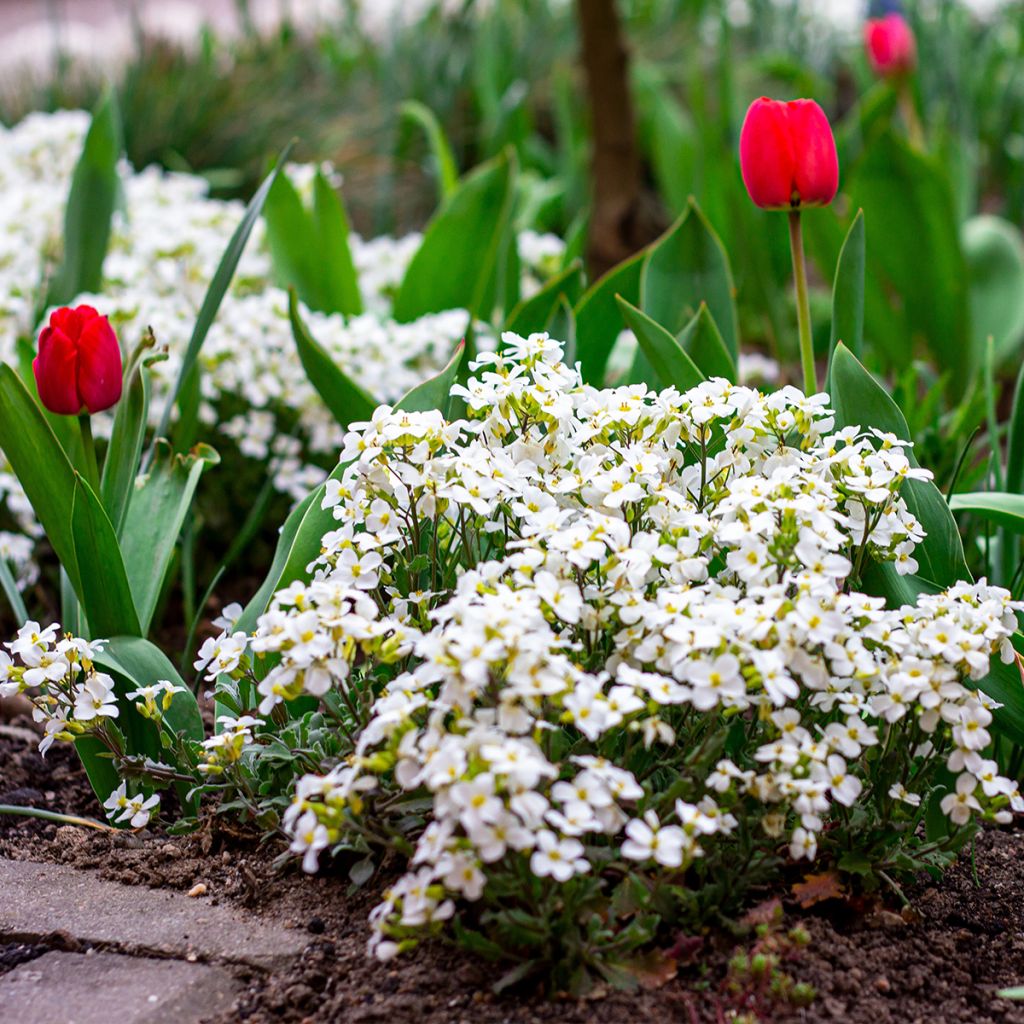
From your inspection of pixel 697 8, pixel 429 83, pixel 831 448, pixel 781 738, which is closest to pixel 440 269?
pixel 831 448

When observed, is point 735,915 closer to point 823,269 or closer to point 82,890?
point 82,890

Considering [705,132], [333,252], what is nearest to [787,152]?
[333,252]

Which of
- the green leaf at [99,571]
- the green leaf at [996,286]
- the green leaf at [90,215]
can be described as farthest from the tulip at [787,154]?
the green leaf at [996,286]

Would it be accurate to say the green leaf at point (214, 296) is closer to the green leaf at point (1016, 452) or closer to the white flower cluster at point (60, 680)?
the white flower cluster at point (60, 680)

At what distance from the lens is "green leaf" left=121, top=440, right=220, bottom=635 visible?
1672 millimetres

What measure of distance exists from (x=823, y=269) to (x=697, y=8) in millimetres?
4465

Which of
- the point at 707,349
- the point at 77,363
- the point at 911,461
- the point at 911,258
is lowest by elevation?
the point at 911,258

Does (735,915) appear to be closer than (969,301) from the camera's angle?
Yes

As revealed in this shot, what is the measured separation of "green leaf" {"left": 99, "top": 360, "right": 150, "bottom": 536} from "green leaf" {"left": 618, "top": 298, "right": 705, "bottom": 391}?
65cm

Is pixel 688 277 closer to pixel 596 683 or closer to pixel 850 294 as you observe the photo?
pixel 850 294

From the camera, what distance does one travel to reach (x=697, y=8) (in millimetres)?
7000

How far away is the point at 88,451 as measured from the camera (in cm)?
169

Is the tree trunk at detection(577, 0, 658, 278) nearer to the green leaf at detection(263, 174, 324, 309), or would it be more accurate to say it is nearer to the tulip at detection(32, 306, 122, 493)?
the green leaf at detection(263, 174, 324, 309)

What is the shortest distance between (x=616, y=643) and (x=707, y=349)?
0.66 metres
